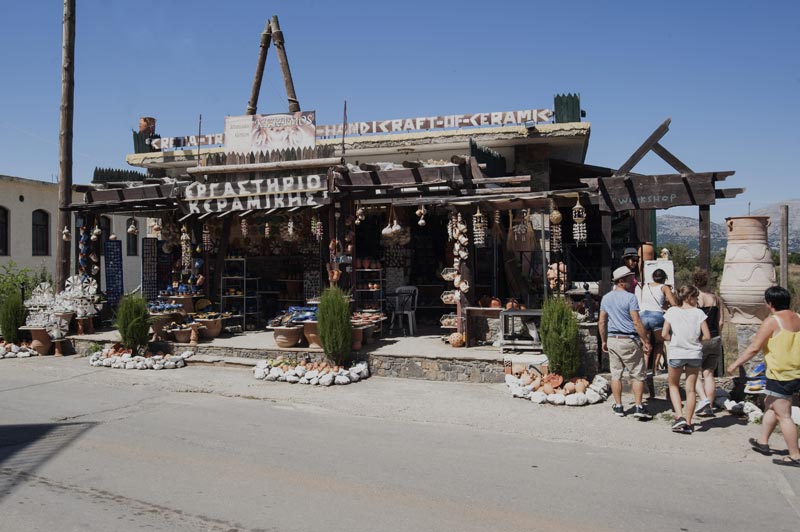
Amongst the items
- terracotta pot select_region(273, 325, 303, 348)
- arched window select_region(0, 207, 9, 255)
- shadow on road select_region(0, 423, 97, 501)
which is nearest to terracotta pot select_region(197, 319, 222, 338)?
terracotta pot select_region(273, 325, 303, 348)

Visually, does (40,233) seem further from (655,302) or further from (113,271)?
(655,302)

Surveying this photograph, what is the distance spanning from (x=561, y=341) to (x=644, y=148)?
4164 millimetres

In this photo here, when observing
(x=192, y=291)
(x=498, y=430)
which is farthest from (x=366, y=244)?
(x=498, y=430)

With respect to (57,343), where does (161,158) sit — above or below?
above

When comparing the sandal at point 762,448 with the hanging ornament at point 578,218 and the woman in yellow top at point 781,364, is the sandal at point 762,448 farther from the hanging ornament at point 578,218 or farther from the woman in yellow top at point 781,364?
the hanging ornament at point 578,218

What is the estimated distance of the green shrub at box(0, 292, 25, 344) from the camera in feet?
47.6

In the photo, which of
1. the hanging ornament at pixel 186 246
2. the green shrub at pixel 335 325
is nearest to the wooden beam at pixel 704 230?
the green shrub at pixel 335 325

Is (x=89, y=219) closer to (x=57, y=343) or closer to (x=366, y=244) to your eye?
(x=57, y=343)

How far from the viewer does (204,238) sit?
14641mm

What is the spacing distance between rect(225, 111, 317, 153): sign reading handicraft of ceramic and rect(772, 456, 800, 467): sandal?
32.3 ft

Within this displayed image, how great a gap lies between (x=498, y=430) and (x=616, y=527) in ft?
10.6

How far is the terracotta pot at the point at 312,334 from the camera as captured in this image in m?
11.8

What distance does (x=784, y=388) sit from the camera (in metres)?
6.12

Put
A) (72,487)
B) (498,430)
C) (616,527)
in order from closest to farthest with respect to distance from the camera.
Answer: (616,527) < (72,487) < (498,430)
